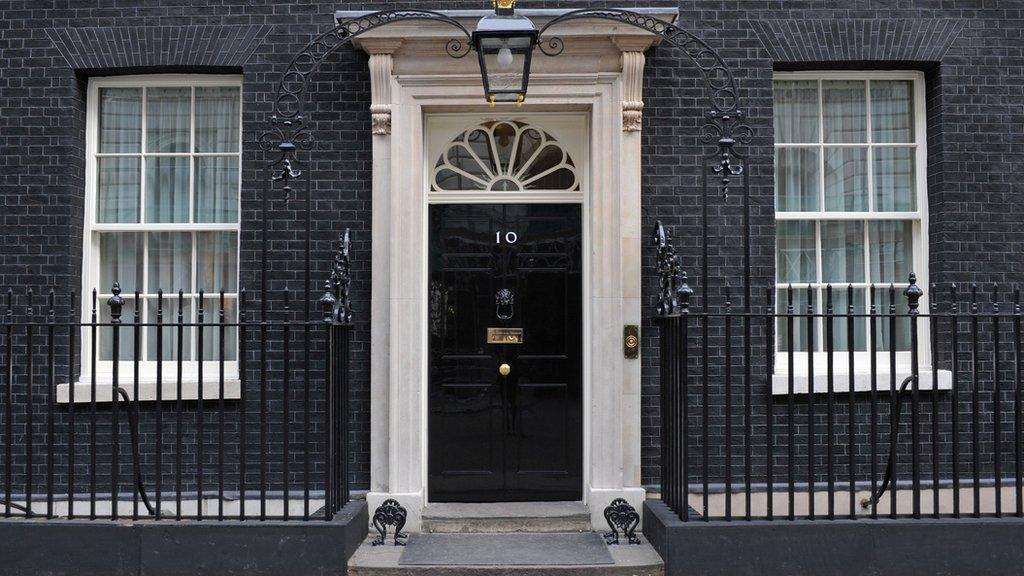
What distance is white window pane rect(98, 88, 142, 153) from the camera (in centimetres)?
752

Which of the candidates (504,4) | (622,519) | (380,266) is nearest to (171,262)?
(380,266)

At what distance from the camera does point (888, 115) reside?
24.7 feet

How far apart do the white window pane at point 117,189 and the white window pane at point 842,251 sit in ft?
18.7

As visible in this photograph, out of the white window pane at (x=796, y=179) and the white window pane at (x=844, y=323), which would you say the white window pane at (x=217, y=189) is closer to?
the white window pane at (x=796, y=179)

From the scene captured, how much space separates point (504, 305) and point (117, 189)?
11.0ft

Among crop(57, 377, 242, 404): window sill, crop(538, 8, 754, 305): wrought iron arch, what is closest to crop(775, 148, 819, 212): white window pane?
crop(538, 8, 754, 305): wrought iron arch

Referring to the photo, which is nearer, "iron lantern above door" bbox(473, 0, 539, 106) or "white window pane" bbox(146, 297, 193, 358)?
"iron lantern above door" bbox(473, 0, 539, 106)

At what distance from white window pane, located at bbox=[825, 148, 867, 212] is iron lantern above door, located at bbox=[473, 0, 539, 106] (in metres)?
2.97

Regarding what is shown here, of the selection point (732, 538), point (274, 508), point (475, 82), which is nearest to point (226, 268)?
point (274, 508)

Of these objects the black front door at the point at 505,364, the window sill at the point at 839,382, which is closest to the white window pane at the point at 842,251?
the window sill at the point at 839,382

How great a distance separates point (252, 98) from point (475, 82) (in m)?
1.81

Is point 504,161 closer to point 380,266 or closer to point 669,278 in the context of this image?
point 380,266

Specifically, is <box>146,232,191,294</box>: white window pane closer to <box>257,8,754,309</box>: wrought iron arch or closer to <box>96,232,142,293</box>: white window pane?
<box>96,232,142,293</box>: white window pane

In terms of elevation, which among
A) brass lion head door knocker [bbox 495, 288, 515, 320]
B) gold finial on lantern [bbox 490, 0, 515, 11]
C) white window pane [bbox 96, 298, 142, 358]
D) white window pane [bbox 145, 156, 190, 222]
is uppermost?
gold finial on lantern [bbox 490, 0, 515, 11]
